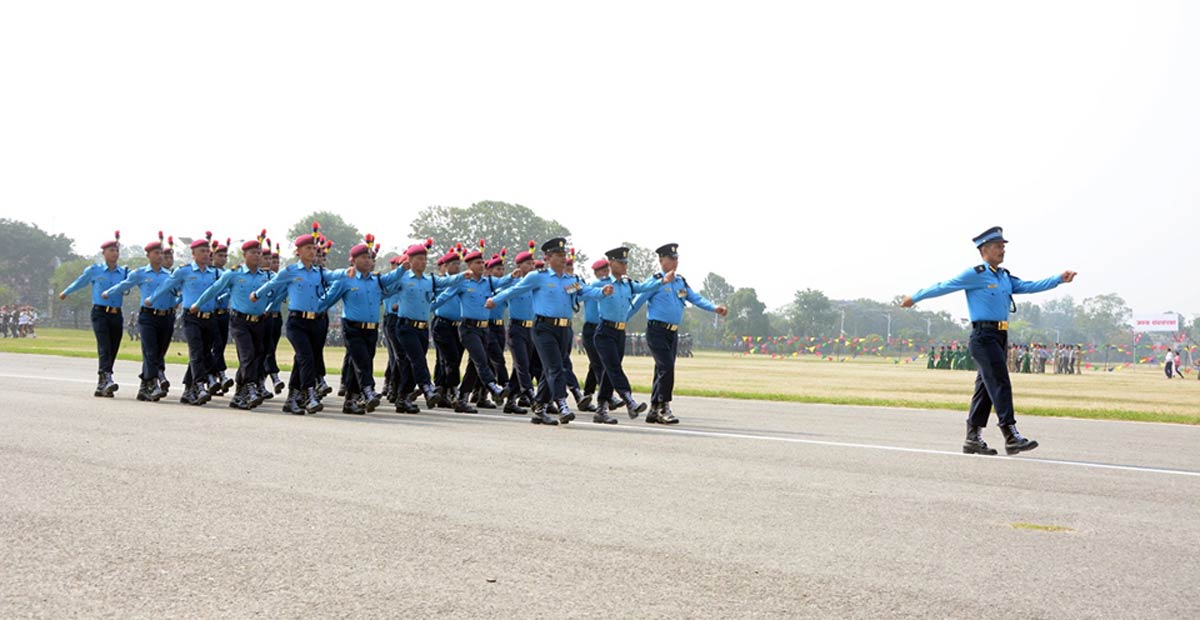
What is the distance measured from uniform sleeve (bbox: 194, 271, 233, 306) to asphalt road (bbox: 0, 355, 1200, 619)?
4.12 m

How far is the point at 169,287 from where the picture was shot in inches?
621

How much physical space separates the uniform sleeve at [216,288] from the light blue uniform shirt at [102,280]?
1545 millimetres

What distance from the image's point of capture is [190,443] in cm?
978

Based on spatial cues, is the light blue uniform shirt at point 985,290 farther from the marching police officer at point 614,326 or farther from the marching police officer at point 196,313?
the marching police officer at point 196,313

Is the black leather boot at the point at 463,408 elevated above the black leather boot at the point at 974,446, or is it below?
below

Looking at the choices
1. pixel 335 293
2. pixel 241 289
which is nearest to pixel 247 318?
pixel 241 289

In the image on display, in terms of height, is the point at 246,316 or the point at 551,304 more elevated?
the point at 551,304

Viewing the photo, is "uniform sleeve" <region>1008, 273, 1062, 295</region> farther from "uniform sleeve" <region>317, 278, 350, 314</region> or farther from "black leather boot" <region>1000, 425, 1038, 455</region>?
"uniform sleeve" <region>317, 278, 350, 314</region>

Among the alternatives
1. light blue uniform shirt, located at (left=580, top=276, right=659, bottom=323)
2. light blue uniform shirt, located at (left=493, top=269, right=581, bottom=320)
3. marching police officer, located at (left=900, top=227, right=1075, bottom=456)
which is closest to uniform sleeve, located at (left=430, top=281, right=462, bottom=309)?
light blue uniform shirt, located at (left=493, top=269, right=581, bottom=320)

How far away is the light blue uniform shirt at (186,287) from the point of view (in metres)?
15.8

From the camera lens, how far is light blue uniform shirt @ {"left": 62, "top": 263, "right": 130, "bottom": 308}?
1594cm

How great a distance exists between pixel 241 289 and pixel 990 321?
377 inches

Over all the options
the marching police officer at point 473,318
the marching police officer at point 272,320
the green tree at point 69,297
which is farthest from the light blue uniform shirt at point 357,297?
the green tree at point 69,297

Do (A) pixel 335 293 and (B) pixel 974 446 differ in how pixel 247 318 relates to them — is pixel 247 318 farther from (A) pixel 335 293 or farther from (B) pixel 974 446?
(B) pixel 974 446
